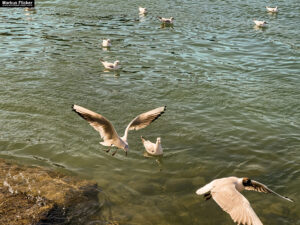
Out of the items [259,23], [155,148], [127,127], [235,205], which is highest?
[259,23]

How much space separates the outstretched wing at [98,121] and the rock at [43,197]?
1.43 metres

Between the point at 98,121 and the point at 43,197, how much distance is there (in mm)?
2281

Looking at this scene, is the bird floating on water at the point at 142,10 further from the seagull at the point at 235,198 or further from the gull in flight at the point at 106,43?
the seagull at the point at 235,198

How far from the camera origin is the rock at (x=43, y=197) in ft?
25.7

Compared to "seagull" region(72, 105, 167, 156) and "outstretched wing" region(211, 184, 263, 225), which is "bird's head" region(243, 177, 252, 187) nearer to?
"outstretched wing" region(211, 184, 263, 225)

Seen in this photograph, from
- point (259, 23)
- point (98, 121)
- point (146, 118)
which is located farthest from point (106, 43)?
point (98, 121)

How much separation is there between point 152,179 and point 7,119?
20.9 ft

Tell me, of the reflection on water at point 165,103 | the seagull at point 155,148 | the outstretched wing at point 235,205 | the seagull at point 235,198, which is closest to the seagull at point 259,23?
the reflection on water at point 165,103

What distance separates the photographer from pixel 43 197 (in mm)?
8562

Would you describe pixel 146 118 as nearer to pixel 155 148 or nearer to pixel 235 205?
pixel 155 148

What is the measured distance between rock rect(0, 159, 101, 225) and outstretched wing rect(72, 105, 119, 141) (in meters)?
1.43

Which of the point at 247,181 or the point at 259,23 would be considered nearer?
the point at 247,181

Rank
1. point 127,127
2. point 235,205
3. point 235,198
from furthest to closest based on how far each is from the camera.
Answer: point 127,127 < point 235,198 < point 235,205

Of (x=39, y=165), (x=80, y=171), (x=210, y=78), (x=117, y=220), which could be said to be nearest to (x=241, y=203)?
(x=117, y=220)
